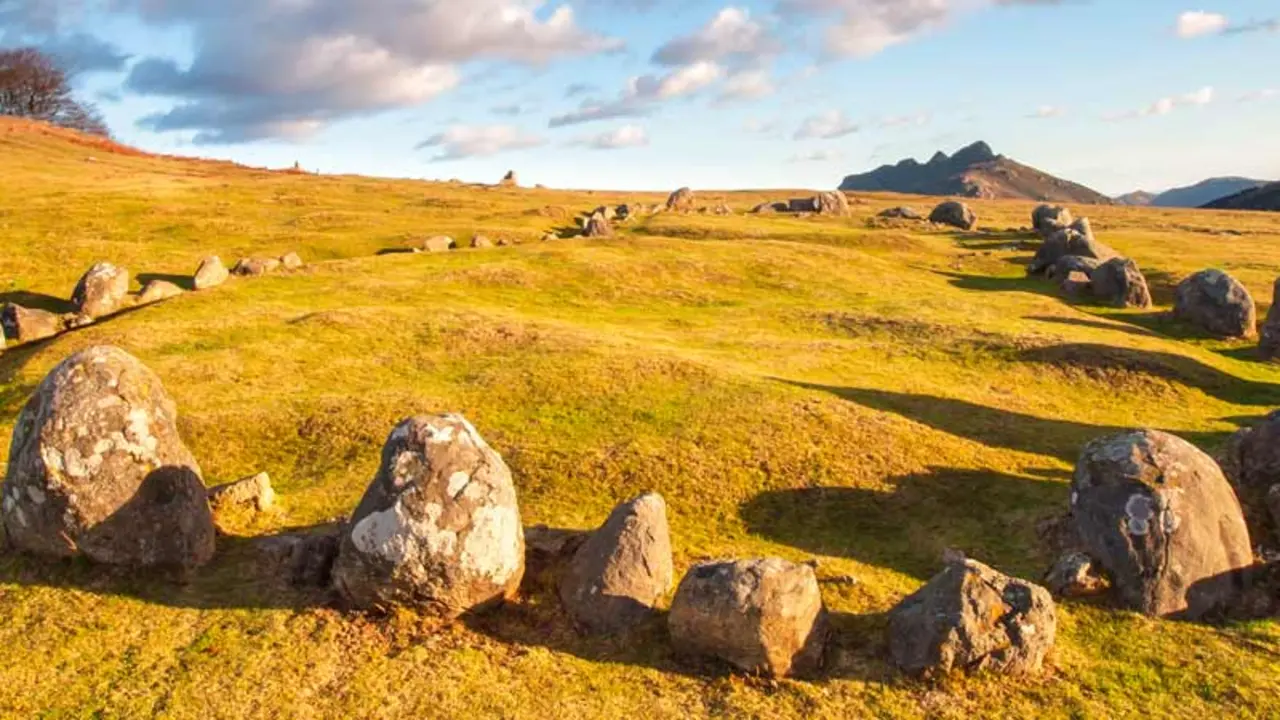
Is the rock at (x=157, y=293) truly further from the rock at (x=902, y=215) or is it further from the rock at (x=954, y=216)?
the rock at (x=954, y=216)

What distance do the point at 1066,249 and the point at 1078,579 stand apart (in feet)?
179

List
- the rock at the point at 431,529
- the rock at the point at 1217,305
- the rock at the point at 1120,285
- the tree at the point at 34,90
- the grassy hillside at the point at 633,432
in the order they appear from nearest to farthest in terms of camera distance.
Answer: the grassy hillside at the point at 633,432 → the rock at the point at 431,529 → the rock at the point at 1217,305 → the rock at the point at 1120,285 → the tree at the point at 34,90

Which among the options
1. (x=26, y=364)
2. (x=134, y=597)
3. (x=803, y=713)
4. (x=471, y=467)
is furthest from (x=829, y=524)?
(x=26, y=364)

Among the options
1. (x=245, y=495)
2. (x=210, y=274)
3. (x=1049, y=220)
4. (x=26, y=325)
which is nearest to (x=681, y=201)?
(x=1049, y=220)

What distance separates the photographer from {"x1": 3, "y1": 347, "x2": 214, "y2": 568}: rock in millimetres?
18641

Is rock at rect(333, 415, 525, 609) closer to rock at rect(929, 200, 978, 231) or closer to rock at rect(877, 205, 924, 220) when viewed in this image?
rock at rect(929, 200, 978, 231)

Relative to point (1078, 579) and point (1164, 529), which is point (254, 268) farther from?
point (1164, 529)

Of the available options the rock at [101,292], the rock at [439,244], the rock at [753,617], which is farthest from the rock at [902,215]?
the rock at [753,617]

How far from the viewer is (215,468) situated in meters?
26.8

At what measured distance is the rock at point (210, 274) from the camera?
5112cm

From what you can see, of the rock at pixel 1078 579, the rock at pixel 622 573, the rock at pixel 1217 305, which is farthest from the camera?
the rock at pixel 1217 305

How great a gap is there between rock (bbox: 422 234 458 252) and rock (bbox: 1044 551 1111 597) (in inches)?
2151

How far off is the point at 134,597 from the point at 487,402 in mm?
13724

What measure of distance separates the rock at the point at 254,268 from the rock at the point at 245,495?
34.5 m
